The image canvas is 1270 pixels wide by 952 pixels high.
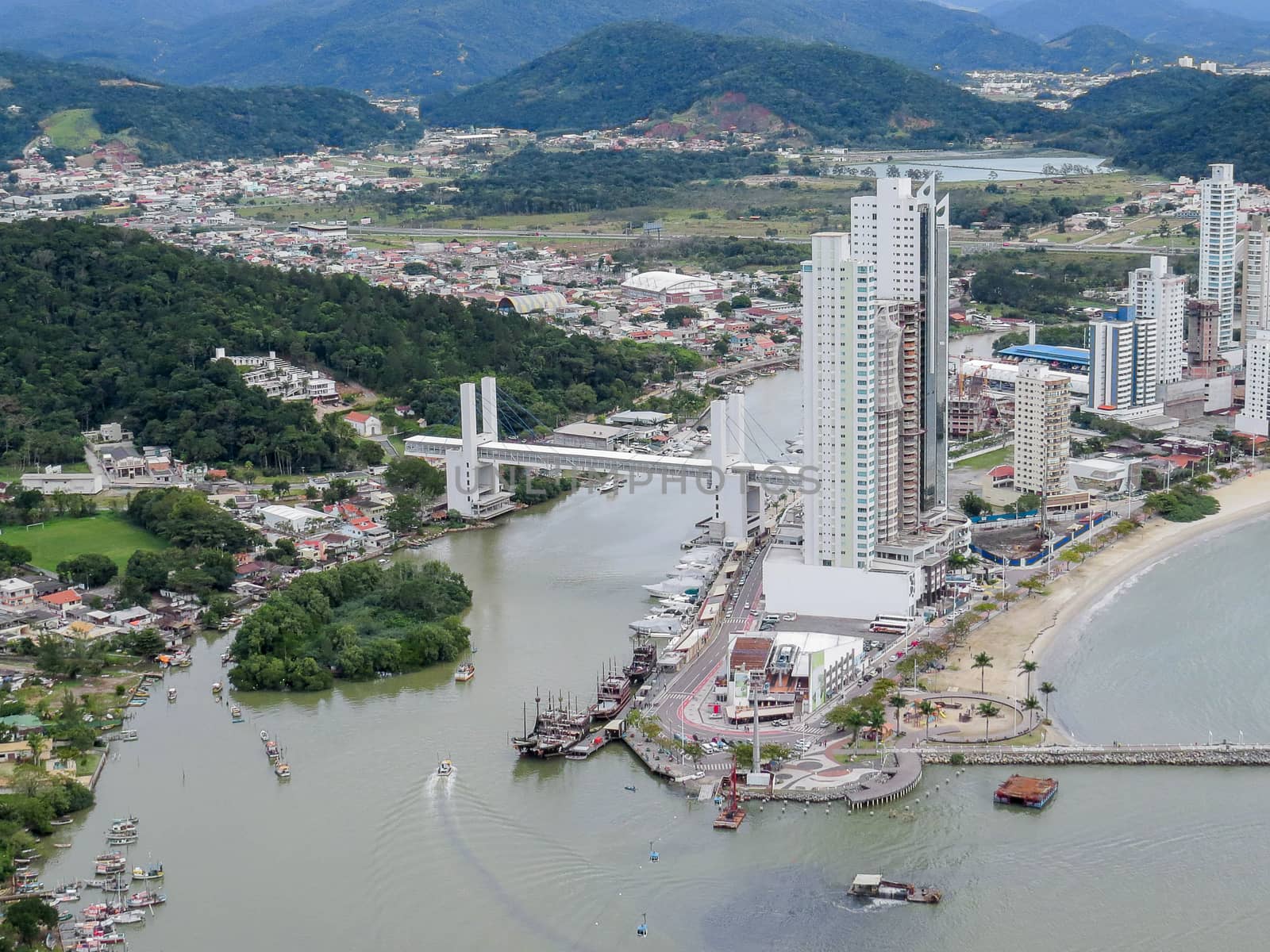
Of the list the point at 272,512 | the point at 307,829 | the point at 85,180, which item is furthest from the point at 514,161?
the point at 307,829

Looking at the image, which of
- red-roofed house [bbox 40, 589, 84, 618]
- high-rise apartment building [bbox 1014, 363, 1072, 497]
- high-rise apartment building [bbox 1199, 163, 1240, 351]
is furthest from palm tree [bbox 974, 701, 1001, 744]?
high-rise apartment building [bbox 1199, 163, 1240, 351]

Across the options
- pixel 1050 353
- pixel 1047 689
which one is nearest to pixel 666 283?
pixel 1050 353

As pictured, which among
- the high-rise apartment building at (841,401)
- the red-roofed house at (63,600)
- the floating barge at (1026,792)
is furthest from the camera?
the red-roofed house at (63,600)

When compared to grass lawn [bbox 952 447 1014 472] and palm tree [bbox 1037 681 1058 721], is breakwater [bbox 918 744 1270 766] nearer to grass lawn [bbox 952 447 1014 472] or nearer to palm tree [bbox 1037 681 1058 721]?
palm tree [bbox 1037 681 1058 721]

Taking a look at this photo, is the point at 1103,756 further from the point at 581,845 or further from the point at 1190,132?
the point at 1190,132

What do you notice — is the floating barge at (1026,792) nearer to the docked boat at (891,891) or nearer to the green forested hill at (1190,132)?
the docked boat at (891,891)

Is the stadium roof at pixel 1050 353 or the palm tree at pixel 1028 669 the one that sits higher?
the stadium roof at pixel 1050 353

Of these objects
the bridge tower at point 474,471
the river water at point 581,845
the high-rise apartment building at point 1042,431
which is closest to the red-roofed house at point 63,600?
the river water at point 581,845
